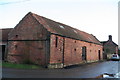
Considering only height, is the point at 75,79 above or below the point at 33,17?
below

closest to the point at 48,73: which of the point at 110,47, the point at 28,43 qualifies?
the point at 28,43

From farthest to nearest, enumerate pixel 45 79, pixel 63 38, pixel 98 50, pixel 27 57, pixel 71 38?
pixel 98 50 < pixel 71 38 < pixel 63 38 < pixel 27 57 < pixel 45 79

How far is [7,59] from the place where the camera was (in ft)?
63.6

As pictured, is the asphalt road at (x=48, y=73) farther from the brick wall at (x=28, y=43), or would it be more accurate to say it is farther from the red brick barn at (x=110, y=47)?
the red brick barn at (x=110, y=47)

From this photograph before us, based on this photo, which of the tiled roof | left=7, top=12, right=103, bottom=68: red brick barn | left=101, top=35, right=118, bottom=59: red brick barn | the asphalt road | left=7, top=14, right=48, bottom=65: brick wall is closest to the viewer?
the asphalt road

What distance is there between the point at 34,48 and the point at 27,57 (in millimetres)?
1554

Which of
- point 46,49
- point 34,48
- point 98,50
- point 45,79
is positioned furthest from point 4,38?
point 98,50

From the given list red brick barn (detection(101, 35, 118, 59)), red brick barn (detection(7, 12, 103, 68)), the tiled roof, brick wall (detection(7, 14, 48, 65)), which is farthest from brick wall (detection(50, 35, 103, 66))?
red brick barn (detection(101, 35, 118, 59))

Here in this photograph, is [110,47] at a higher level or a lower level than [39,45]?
lower

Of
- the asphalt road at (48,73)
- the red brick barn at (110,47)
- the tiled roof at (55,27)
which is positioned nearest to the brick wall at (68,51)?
the tiled roof at (55,27)

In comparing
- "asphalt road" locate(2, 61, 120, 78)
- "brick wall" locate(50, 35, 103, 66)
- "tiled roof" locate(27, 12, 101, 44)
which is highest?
"tiled roof" locate(27, 12, 101, 44)

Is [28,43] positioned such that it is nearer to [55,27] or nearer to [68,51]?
[55,27]

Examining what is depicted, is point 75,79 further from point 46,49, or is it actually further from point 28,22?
point 28,22

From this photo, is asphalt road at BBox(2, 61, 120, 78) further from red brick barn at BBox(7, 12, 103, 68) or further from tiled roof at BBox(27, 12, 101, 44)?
tiled roof at BBox(27, 12, 101, 44)
